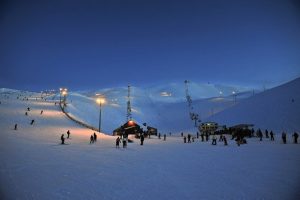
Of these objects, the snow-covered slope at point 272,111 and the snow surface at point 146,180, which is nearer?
the snow surface at point 146,180

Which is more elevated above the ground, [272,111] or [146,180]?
[272,111]

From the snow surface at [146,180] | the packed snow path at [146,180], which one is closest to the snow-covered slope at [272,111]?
the snow surface at [146,180]

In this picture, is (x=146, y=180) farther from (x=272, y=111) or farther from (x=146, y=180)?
(x=272, y=111)

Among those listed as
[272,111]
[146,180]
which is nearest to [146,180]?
[146,180]

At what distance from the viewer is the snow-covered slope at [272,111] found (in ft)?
160

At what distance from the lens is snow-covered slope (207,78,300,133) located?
48.6 meters

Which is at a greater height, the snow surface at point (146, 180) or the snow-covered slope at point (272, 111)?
the snow-covered slope at point (272, 111)

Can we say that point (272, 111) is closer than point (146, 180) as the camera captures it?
No

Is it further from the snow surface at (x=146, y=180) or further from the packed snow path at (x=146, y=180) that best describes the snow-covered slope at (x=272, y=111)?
the packed snow path at (x=146, y=180)

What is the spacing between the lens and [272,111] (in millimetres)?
56094

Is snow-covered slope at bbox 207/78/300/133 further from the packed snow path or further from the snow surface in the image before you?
the packed snow path

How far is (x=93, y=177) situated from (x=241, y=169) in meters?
7.88

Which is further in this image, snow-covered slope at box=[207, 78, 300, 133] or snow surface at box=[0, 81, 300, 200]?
snow-covered slope at box=[207, 78, 300, 133]

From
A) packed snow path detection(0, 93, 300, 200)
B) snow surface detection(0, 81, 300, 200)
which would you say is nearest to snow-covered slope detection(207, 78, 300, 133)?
snow surface detection(0, 81, 300, 200)
